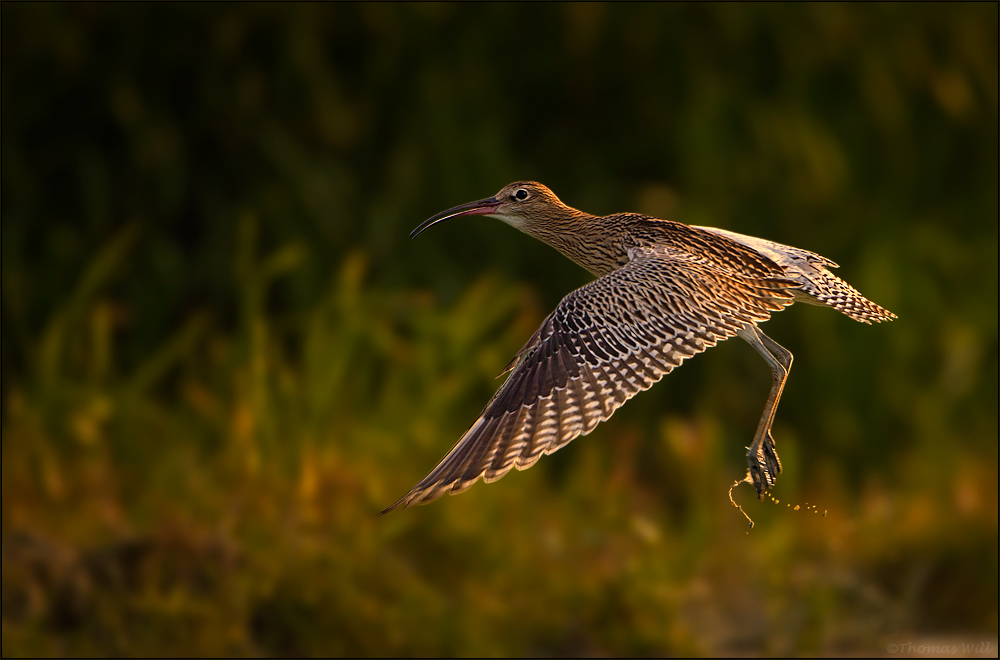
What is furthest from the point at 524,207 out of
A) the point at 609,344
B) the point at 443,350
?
the point at 443,350

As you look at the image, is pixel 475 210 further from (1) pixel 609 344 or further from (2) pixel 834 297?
(2) pixel 834 297

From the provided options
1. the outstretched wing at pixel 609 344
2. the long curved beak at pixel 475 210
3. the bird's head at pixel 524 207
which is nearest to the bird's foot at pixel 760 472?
the outstretched wing at pixel 609 344

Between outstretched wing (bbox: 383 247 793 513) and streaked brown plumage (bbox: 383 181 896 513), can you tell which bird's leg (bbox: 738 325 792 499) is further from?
outstretched wing (bbox: 383 247 793 513)

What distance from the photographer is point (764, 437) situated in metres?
3.40

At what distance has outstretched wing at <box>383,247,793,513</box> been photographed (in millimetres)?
3055

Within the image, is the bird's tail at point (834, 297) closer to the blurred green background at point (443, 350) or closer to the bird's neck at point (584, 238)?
the bird's neck at point (584, 238)

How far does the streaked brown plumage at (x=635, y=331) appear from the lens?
303 centimetres

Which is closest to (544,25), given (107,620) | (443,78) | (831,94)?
(443,78)

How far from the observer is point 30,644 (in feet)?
17.8

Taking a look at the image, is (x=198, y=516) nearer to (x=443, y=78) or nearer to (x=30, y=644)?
(x=30, y=644)

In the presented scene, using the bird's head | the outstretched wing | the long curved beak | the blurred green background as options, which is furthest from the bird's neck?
the blurred green background

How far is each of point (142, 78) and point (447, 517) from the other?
350cm

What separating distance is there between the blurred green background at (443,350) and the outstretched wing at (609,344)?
2.70 m

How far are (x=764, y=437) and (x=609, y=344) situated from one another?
54cm
